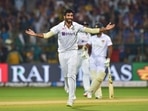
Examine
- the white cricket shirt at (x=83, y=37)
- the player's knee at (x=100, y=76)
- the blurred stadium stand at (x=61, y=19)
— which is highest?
the blurred stadium stand at (x=61, y=19)

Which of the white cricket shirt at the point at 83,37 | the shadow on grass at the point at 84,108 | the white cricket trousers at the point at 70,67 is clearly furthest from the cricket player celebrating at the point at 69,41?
the white cricket shirt at the point at 83,37

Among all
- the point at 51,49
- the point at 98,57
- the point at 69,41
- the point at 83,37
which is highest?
the point at 51,49

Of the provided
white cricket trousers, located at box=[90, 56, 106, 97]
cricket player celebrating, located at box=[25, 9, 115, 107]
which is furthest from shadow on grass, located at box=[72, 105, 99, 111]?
white cricket trousers, located at box=[90, 56, 106, 97]

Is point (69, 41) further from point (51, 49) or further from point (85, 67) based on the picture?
point (51, 49)

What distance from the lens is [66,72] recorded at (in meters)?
15.6

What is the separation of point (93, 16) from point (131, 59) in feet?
9.80

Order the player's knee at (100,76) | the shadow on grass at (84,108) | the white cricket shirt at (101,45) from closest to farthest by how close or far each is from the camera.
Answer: the shadow on grass at (84,108) < the player's knee at (100,76) < the white cricket shirt at (101,45)

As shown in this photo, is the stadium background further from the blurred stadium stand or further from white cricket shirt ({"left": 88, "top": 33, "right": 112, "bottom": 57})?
white cricket shirt ({"left": 88, "top": 33, "right": 112, "bottom": 57})

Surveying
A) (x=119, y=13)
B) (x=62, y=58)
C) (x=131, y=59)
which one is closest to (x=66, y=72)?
(x=62, y=58)

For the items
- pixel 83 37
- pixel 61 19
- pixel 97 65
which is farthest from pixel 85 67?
pixel 61 19

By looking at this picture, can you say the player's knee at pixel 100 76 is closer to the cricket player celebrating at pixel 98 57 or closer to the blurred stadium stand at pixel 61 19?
the cricket player celebrating at pixel 98 57

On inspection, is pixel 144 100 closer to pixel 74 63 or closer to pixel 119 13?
pixel 74 63

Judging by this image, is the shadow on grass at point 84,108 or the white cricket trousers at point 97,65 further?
the white cricket trousers at point 97,65

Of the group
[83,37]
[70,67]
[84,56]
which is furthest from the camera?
[84,56]
